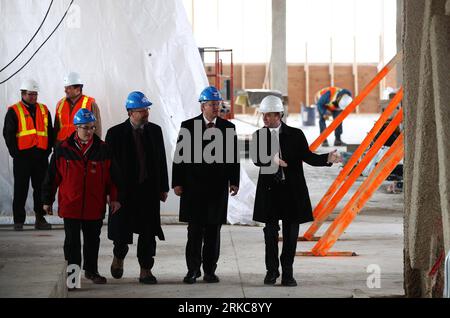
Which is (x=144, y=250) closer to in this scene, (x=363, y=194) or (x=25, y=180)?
(x=363, y=194)

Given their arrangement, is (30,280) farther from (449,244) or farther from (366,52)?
(366,52)

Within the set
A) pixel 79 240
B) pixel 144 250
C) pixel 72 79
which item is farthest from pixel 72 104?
pixel 79 240

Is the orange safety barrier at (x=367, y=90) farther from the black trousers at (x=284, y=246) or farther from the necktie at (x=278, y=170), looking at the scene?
the black trousers at (x=284, y=246)

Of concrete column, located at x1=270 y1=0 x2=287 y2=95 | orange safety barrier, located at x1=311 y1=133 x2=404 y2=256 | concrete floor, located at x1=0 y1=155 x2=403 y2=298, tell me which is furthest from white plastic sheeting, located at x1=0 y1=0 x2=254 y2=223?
concrete column, located at x1=270 y1=0 x2=287 y2=95

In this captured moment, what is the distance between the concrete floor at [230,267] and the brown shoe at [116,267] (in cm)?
7

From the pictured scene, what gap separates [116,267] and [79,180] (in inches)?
41.2

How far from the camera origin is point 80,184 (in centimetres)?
966

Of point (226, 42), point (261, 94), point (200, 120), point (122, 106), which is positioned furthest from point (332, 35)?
point (200, 120)

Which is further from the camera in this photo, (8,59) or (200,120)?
(8,59)

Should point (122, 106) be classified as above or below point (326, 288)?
above

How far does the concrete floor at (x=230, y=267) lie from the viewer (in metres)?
8.92

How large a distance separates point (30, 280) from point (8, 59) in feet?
24.1

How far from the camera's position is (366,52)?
4703 centimetres
